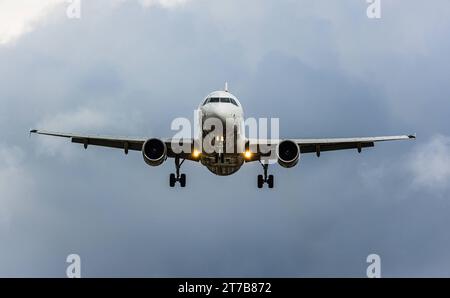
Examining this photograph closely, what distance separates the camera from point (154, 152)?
5306cm

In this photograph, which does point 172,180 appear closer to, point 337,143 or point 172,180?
point 172,180

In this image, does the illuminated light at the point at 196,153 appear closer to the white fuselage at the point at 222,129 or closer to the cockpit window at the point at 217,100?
the white fuselage at the point at 222,129

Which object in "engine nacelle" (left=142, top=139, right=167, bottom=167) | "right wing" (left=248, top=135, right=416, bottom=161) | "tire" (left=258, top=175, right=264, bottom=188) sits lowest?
"engine nacelle" (left=142, top=139, right=167, bottom=167)

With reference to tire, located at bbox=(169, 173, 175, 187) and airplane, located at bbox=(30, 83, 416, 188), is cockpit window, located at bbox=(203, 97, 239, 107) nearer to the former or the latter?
airplane, located at bbox=(30, 83, 416, 188)

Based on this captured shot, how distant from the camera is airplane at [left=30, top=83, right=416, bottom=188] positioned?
51000 millimetres

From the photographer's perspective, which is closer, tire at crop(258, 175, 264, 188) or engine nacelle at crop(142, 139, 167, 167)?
engine nacelle at crop(142, 139, 167, 167)

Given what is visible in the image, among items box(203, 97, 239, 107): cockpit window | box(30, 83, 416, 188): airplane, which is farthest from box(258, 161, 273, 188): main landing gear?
box(203, 97, 239, 107): cockpit window

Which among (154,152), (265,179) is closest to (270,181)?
(265,179)

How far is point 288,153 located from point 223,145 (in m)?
4.79

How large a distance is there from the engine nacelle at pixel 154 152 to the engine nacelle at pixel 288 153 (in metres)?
7.18

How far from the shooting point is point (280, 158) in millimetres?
53750
